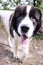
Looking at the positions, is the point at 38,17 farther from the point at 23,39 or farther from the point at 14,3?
the point at 14,3

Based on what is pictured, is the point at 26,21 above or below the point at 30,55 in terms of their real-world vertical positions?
above

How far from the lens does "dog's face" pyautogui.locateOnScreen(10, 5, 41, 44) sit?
4.02m

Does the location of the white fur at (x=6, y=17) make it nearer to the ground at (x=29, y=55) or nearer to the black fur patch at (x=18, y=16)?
the ground at (x=29, y=55)

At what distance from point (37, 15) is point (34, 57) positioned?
3.10 feet

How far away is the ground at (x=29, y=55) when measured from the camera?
472 centimetres

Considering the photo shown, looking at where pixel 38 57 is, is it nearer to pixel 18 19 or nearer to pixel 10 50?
pixel 10 50

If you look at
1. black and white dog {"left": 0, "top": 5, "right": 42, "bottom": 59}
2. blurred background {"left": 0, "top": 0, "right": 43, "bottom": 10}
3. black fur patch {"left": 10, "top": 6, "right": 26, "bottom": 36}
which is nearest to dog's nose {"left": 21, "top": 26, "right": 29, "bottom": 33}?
black and white dog {"left": 0, "top": 5, "right": 42, "bottom": 59}

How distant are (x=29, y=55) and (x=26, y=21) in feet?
3.50

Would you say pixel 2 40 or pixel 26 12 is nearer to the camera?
pixel 26 12

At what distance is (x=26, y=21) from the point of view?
3.99m

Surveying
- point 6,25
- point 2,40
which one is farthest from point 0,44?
point 6,25

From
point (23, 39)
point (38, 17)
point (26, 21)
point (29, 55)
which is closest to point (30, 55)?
point (29, 55)

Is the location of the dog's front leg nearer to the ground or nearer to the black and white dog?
the ground

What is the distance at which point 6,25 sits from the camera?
4883 millimetres
